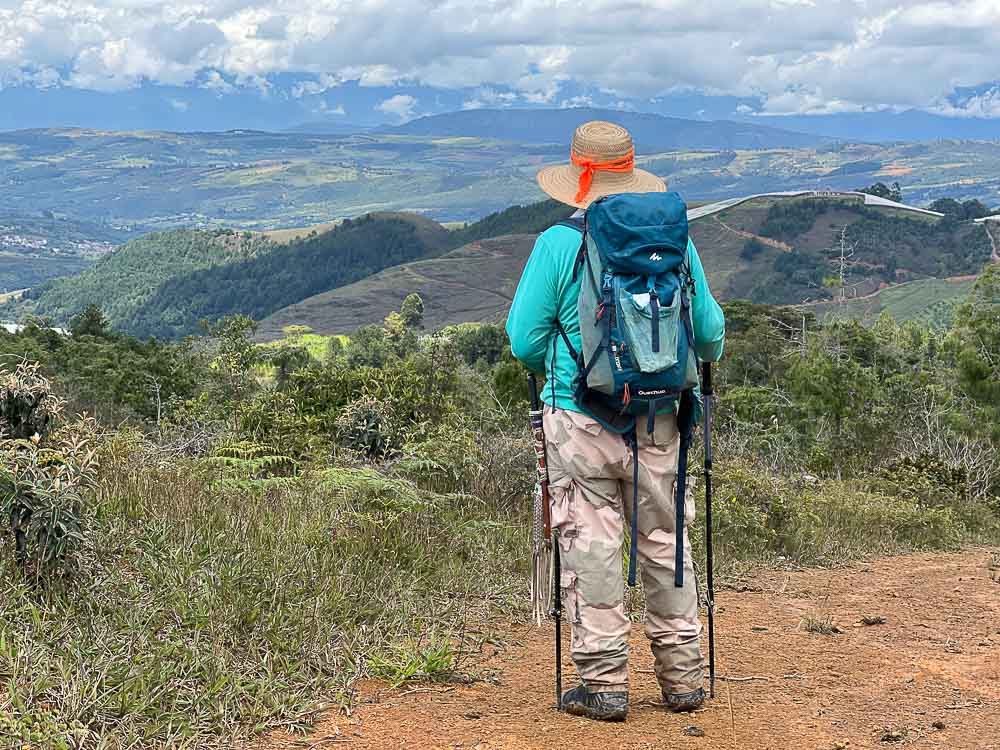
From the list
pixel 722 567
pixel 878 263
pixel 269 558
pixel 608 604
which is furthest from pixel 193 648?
pixel 878 263

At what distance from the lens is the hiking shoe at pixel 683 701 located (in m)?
4.14

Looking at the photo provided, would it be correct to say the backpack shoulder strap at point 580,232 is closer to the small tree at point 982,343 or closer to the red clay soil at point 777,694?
the red clay soil at point 777,694

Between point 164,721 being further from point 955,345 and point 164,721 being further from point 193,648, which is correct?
point 955,345

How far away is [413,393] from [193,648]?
215 inches

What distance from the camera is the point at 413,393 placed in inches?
364

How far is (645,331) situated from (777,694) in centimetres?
163

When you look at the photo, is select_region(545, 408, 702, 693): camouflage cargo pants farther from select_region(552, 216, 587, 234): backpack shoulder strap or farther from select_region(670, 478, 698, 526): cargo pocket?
select_region(552, 216, 587, 234): backpack shoulder strap

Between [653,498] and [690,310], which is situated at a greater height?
[690,310]

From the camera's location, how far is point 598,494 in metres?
3.98

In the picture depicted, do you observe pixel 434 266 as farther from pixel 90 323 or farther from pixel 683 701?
pixel 683 701

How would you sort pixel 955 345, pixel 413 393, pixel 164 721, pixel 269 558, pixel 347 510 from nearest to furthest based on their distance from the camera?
pixel 164 721 → pixel 269 558 → pixel 347 510 → pixel 413 393 → pixel 955 345

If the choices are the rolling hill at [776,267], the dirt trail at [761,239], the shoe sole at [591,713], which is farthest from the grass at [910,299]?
the shoe sole at [591,713]

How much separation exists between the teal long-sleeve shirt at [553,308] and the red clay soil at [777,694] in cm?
112

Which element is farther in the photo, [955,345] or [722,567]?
[955,345]
